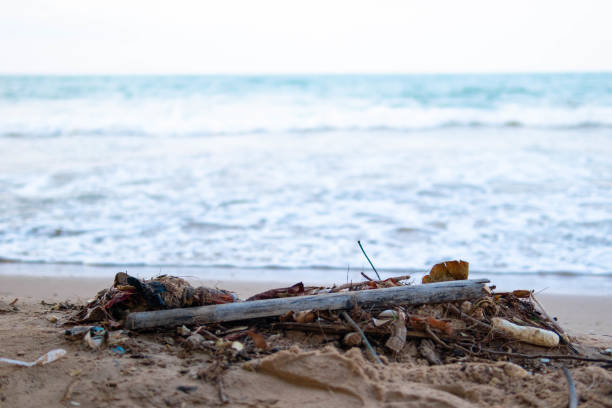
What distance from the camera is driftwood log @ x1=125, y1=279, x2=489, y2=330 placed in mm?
2646

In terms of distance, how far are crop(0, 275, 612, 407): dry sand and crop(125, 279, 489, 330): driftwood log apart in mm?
128

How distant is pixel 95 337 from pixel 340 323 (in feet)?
4.21

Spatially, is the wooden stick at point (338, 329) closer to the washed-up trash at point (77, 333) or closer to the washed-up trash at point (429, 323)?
the washed-up trash at point (429, 323)

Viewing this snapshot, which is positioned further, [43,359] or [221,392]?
[43,359]

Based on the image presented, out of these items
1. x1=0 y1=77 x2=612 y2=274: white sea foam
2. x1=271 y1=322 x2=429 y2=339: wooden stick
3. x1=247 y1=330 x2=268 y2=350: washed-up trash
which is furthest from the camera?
x1=0 y1=77 x2=612 y2=274: white sea foam

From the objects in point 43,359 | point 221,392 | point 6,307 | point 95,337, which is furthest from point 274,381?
point 6,307

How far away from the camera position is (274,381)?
89.0 inches

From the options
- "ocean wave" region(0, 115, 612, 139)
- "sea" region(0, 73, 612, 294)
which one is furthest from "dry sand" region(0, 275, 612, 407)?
"ocean wave" region(0, 115, 612, 139)

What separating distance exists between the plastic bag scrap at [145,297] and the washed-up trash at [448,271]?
1193mm

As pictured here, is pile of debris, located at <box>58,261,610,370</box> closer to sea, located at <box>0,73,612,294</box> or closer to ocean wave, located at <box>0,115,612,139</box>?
sea, located at <box>0,73,612,294</box>

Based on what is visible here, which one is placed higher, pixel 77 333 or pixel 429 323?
pixel 429 323

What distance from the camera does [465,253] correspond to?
508 cm

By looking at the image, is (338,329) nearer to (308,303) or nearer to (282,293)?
(308,303)

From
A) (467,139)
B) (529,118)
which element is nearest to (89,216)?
(467,139)
